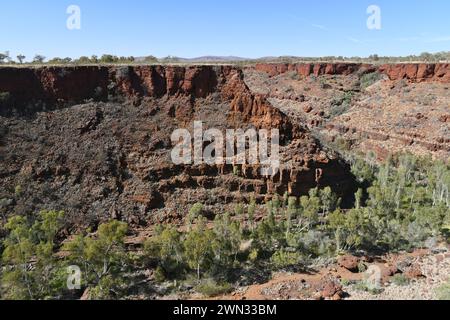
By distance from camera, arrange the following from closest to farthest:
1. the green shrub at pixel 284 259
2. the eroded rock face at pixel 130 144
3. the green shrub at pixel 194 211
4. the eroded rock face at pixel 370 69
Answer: the green shrub at pixel 284 259, the green shrub at pixel 194 211, the eroded rock face at pixel 130 144, the eroded rock face at pixel 370 69

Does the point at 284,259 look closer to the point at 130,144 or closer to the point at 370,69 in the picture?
the point at 130,144

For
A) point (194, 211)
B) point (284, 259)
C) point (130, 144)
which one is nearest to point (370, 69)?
point (130, 144)

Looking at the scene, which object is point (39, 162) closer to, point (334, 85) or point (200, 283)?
point (200, 283)

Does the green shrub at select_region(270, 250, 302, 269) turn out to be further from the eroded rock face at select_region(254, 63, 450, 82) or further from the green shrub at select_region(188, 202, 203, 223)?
the eroded rock face at select_region(254, 63, 450, 82)

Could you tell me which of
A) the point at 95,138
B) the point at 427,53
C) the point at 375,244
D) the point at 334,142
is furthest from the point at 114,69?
the point at 427,53

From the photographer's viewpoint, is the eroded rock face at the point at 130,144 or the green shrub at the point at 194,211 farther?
the eroded rock face at the point at 130,144

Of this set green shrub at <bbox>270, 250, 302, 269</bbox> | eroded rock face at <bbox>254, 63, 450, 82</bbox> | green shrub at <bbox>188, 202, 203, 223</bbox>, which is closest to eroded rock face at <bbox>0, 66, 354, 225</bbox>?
green shrub at <bbox>188, 202, 203, 223</bbox>

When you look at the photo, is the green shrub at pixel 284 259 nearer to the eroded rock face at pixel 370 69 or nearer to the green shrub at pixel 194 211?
the green shrub at pixel 194 211

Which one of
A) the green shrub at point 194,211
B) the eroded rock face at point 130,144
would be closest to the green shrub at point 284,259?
the eroded rock face at point 130,144

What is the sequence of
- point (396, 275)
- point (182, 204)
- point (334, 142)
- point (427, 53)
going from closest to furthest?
point (396, 275), point (182, 204), point (334, 142), point (427, 53)
